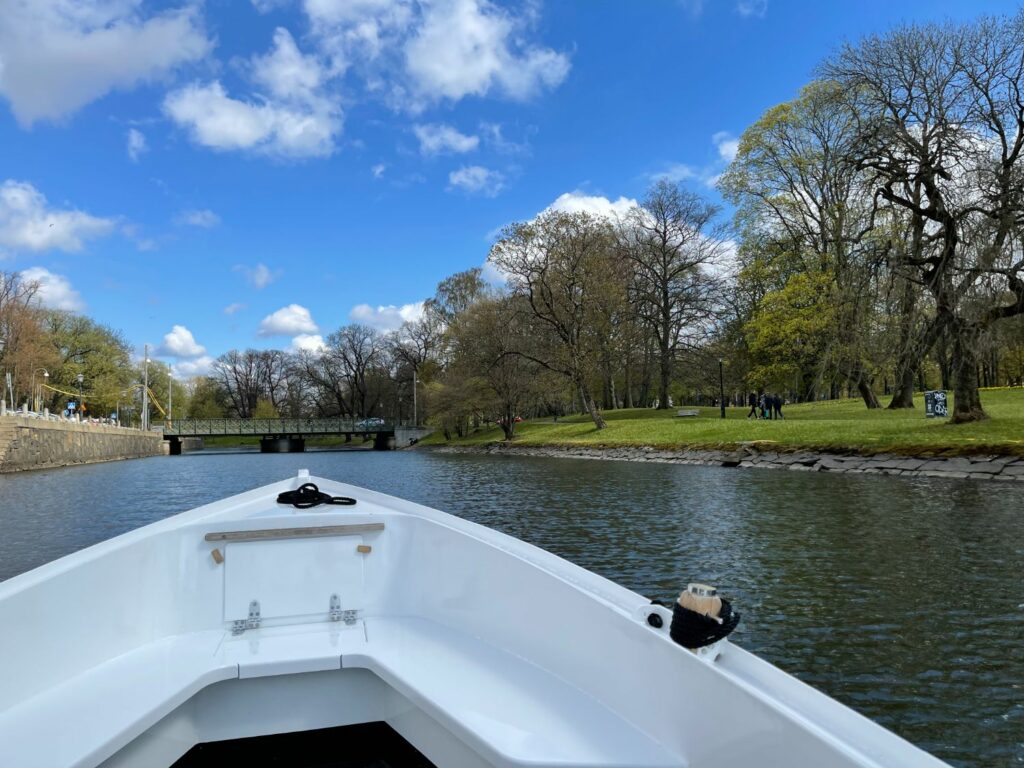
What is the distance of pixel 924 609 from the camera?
5.46 metres

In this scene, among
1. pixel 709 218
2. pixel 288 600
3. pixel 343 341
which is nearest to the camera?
pixel 288 600

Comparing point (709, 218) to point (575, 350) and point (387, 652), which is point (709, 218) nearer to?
point (575, 350)

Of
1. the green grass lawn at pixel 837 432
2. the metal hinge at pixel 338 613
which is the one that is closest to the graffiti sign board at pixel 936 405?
the green grass lawn at pixel 837 432

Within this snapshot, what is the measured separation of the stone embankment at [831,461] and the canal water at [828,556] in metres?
0.95

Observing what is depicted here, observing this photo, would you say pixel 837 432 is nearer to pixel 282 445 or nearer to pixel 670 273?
pixel 670 273

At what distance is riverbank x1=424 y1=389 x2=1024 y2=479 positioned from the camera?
51.9 feet

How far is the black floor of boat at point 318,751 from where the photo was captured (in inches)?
104

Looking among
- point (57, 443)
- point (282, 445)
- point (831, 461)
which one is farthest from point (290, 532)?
point (282, 445)

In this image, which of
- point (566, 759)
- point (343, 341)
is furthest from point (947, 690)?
point (343, 341)

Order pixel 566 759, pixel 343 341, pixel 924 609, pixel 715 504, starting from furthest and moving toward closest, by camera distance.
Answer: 1. pixel 343 341
2. pixel 715 504
3. pixel 924 609
4. pixel 566 759

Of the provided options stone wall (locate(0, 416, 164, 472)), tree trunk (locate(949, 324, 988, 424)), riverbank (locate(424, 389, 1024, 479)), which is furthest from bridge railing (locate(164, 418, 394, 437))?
tree trunk (locate(949, 324, 988, 424))

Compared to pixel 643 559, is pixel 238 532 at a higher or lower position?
higher

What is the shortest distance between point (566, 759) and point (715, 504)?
11288 millimetres

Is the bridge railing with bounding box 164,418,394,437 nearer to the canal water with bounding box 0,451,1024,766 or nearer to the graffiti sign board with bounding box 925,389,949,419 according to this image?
the canal water with bounding box 0,451,1024,766
